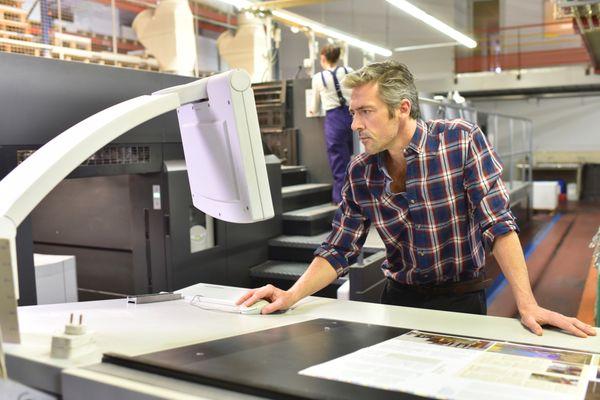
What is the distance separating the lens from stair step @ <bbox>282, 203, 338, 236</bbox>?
15.4 feet

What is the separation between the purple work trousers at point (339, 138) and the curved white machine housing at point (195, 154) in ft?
11.5

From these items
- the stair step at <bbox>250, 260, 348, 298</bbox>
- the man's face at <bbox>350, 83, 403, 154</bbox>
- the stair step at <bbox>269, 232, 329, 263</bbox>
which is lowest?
the stair step at <bbox>250, 260, 348, 298</bbox>

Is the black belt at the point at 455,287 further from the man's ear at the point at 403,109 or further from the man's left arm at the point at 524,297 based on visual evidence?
the man's ear at the point at 403,109

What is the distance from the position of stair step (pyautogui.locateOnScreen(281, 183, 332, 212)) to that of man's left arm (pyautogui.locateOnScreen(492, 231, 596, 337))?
3.37 metres

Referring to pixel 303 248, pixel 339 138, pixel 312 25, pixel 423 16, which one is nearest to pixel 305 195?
pixel 339 138

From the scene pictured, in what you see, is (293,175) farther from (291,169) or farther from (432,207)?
(432,207)

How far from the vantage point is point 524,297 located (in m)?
1.44

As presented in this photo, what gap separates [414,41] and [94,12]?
744cm

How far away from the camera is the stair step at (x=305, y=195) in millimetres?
4969

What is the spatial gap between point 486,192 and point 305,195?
3.64m

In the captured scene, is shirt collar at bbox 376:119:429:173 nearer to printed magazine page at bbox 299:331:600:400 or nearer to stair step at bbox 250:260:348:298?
printed magazine page at bbox 299:331:600:400

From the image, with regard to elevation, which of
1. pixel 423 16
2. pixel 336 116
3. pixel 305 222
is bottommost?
pixel 305 222

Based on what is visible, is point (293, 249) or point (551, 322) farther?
point (293, 249)

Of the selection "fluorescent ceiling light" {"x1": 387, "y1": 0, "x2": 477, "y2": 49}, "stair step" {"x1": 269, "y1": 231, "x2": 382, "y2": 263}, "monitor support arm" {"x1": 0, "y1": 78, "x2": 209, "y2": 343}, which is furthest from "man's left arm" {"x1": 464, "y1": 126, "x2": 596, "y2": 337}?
"fluorescent ceiling light" {"x1": 387, "y1": 0, "x2": 477, "y2": 49}
